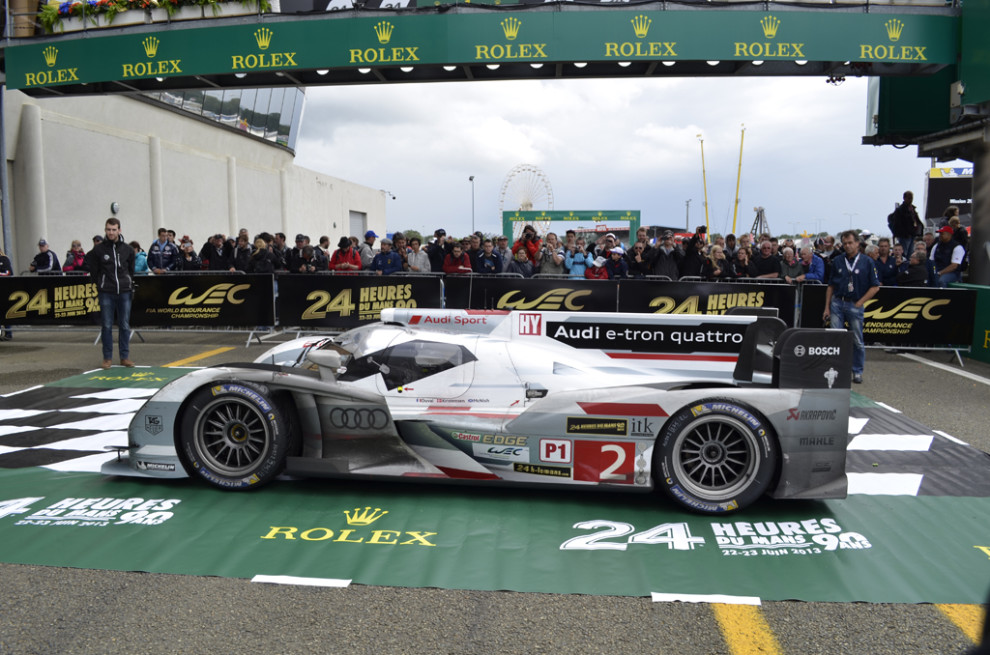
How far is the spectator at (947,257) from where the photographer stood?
451 inches

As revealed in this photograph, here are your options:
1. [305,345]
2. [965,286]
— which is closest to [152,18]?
[305,345]

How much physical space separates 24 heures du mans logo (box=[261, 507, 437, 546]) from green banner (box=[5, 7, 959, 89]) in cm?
815

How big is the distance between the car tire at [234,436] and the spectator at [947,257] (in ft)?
35.6

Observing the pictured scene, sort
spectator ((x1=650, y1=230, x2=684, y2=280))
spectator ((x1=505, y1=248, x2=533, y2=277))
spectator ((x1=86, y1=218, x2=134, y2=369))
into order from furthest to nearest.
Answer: spectator ((x1=505, y1=248, x2=533, y2=277))
spectator ((x1=650, y1=230, x2=684, y2=280))
spectator ((x1=86, y1=218, x2=134, y2=369))

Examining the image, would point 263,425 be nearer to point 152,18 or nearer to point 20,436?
point 20,436

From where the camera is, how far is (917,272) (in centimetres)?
1066

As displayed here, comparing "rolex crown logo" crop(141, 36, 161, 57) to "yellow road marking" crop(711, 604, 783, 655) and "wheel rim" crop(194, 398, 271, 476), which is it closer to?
"wheel rim" crop(194, 398, 271, 476)

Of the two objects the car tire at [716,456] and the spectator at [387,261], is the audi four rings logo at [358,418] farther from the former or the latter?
the spectator at [387,261]

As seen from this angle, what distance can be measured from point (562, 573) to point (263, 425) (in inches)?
79.4

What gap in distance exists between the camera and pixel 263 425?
4.25m

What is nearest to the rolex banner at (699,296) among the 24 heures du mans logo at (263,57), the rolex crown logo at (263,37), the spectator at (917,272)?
the spectator at (917,272)

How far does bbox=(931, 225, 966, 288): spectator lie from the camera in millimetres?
11461

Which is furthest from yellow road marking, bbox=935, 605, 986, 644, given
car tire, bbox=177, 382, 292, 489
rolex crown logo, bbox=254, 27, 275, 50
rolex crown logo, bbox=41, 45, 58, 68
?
rolex crown logo, bbox=41, 45, 58, 68

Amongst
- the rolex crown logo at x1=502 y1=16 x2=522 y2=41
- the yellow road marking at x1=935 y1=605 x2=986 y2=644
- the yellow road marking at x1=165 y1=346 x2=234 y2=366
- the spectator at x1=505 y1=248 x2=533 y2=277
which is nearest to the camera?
the yellow road marking at x1=935 y1=605 x2=986 y2=644
